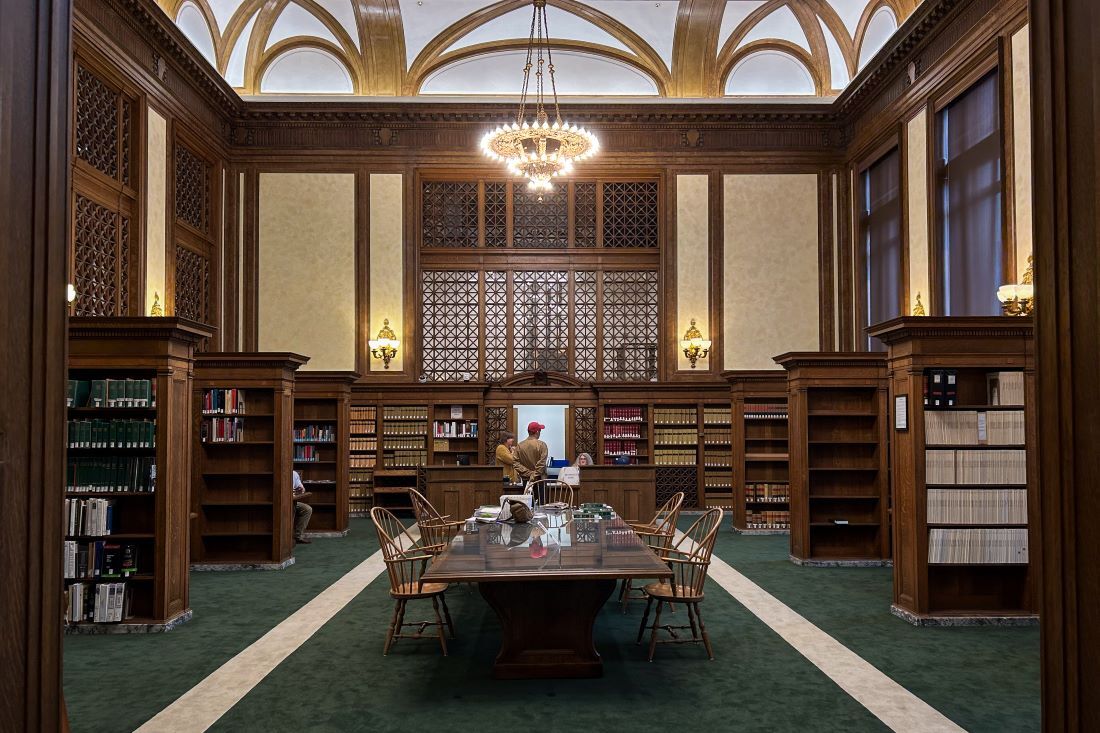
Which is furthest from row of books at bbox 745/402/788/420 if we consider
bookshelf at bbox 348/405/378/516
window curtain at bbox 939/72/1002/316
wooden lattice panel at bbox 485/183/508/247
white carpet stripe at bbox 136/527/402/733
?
white carpet stripe at bbox 136/527/402/733

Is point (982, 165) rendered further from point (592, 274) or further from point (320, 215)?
point (320, 215)

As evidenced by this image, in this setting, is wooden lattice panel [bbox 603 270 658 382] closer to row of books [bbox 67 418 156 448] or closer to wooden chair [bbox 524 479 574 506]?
wooden chair [bbox 524 479 574 506]

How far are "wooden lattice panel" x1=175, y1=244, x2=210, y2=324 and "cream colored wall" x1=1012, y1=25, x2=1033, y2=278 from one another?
11053 mm

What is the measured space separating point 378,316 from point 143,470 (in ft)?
26.9

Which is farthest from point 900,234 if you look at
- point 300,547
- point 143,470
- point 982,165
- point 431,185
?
point 143,470

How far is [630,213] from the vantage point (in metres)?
15.0

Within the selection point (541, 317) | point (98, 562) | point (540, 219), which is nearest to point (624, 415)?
point (541, 317)

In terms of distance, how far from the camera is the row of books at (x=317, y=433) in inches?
472

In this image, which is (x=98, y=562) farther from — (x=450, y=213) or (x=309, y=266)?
(x=450, y=213)

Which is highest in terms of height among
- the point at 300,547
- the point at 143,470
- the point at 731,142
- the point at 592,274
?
the point at 731,142

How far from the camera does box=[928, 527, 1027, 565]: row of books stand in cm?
653

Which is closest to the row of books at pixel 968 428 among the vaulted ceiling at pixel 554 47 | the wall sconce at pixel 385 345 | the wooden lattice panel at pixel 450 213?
the vaulted ceiling at pixel 554 47

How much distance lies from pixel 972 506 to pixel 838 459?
271 centimetres

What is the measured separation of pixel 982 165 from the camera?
10047mm
